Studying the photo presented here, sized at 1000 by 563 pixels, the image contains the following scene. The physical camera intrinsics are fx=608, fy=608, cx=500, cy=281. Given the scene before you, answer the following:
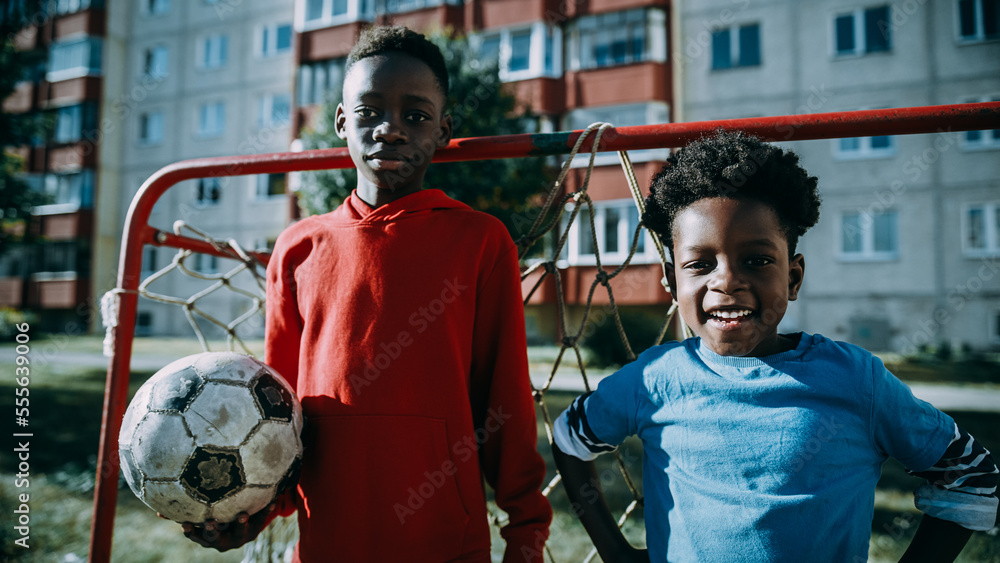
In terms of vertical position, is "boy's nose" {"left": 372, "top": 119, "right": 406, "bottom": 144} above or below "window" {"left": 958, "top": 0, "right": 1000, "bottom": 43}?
below

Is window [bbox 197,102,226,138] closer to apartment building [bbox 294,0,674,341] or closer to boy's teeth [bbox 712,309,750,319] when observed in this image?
apartment building [bbox 294,0,674,341]

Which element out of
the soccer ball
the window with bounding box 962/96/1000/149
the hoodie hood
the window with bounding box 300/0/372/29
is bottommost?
the soccer ball

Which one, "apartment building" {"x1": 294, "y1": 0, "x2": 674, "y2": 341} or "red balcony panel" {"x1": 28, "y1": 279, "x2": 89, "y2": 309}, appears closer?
"apartment building" {"x1": 294, "y1": 0, "x2": 674, "y2": 341}

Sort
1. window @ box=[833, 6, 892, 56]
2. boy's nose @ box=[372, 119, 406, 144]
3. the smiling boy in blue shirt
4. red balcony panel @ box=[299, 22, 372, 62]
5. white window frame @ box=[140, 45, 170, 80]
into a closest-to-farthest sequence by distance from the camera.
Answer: the smiling boy in blue shirt
boy's nose @ box=[372, 119, 406, 144]
window @ box=[833, 6, 892, 56]
red balcony panel @ box=[299, 22, 372, 62]
white window frame @ box=[140, 45, 170, 80]

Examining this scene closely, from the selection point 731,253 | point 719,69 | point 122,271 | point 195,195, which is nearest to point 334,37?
point 195,195

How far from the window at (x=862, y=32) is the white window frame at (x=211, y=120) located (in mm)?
16129

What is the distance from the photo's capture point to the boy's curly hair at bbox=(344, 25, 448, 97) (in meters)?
1.67

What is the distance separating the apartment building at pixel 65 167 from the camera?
1884 cm

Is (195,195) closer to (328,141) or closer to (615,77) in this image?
(328,141)

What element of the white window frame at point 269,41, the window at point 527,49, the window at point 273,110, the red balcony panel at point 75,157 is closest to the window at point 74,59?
the red balcony panel at point 75,157

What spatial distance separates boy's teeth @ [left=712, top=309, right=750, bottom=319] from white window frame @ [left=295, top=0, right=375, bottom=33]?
15.4 meters

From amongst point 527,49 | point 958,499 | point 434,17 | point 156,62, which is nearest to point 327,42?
point 434,17

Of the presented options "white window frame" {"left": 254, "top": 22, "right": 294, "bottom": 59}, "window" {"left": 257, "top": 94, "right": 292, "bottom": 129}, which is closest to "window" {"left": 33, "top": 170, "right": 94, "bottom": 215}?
"window" {"left": 257, "top": 94, "right": 292, "bottom": 129}

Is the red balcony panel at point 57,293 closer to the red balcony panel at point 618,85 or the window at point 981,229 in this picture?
the red balcony panel at point 618,85
